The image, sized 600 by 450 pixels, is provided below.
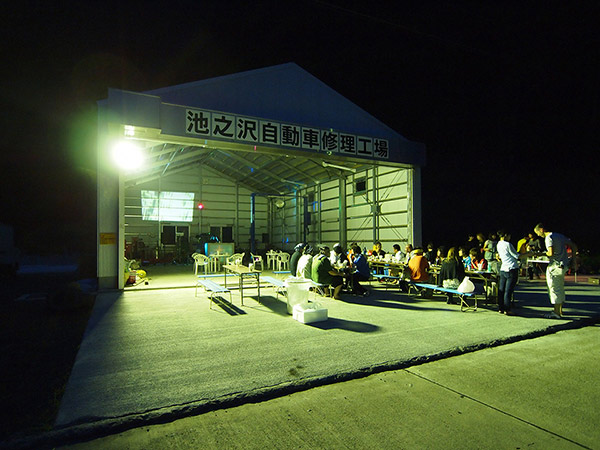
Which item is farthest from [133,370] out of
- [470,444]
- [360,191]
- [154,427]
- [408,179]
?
[360,191]

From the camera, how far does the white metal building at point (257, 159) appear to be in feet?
28.0

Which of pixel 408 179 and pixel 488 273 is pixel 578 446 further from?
pixel 408 179

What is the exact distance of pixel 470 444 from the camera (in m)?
2.22

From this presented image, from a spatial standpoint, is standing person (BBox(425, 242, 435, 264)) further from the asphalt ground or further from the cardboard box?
the cardboard box

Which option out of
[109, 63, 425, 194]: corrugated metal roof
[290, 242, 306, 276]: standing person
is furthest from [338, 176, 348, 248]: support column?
[290, 242, 306, 276]: standing person

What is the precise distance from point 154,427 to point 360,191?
48.6ft

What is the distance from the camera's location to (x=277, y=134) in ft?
32.8

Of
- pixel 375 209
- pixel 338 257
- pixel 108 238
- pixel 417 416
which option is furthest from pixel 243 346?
pixel 375 209

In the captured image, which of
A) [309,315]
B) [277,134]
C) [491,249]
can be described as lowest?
[309,315]

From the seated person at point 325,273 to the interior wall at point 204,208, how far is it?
48.3ft

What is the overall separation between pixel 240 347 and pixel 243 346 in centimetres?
5

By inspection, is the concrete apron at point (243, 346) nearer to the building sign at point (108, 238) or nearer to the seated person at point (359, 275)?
the seated person at point (359, 275)

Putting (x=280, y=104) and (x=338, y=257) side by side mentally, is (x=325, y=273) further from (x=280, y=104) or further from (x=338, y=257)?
(x=280, y=104)

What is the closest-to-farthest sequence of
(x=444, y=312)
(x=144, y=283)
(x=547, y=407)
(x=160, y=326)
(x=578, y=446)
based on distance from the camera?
(x=578, y=446)
(x=547, y=407)
(x=160, y=326)
(x=444, y=312)
(x=144, y=283)
